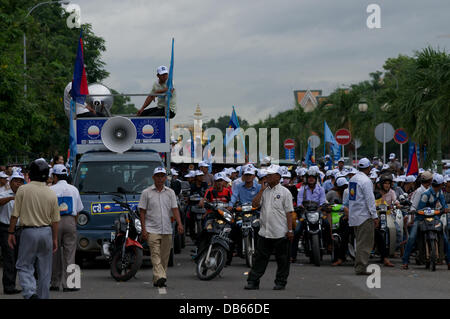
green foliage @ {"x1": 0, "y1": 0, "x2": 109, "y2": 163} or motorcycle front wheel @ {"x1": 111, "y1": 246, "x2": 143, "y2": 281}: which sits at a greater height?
green foliage @ {"x1": 0, "y1": 0, "x2": 109, "y2": 163}

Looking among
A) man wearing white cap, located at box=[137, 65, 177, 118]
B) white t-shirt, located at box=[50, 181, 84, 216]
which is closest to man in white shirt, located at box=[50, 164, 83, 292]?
white t-shirt, located at box=[50, 181, 84, 216]

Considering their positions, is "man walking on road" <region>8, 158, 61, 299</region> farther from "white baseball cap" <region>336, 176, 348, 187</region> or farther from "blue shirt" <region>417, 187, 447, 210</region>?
"white baseball cap" <region>336, 176, 348, 187</region>

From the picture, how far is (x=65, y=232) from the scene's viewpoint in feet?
41.3

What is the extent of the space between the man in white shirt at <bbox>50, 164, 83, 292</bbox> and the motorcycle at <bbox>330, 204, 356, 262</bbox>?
5.70 metres

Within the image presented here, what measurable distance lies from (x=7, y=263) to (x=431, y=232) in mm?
7196

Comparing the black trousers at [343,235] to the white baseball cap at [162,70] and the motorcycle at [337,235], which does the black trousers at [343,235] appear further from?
the white baseball cap at [162,70]

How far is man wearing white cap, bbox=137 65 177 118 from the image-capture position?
1802 cm

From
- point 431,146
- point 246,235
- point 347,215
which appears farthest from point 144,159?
point 431,146

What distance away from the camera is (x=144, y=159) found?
54.6ft

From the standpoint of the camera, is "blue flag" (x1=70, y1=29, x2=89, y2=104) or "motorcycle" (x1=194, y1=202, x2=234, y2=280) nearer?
"motorcycle" (x1=194, y1=202, x2=234, y2=280)

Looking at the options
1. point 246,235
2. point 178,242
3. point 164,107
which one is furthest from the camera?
point 178,242

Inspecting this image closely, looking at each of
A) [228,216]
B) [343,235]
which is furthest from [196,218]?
[228,216]
